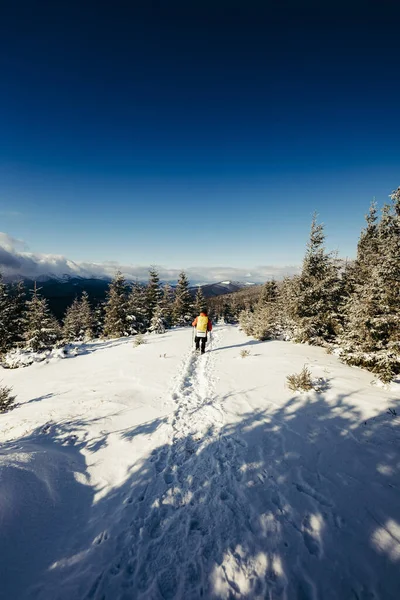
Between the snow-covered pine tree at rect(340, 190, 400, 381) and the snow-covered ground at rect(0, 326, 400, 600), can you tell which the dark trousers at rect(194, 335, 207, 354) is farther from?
the snow-covered pine tree at rect(340, 190, 400, 381)

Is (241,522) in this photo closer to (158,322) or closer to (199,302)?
(158,322)

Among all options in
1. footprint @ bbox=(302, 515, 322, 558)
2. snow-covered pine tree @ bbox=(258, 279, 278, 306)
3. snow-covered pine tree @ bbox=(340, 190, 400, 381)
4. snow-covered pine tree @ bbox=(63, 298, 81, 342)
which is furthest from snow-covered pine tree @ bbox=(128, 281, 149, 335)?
footprint @ bbox=(302, 515, 322, 558)

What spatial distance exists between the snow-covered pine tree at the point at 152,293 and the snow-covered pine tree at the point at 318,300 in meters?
20.6

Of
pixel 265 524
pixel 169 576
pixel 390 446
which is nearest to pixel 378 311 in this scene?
pixel 390 446

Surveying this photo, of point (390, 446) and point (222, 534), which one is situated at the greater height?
point (390, 446)

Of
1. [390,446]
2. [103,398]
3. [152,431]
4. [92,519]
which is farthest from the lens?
[103,398]

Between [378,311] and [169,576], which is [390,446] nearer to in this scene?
[169,576]

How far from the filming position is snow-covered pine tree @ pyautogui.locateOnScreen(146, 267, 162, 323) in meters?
31.6

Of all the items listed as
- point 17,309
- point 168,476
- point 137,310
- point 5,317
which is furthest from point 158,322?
point 168,476

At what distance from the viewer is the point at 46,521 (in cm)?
332

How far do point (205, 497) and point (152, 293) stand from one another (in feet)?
96.9

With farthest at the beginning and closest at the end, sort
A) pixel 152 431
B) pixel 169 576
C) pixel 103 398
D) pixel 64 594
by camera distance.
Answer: pixel 103 398
pixel 152 431
pixel 169 576
pixel 64 594

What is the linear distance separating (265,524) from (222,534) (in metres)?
0.64

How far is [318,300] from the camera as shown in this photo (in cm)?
1452
